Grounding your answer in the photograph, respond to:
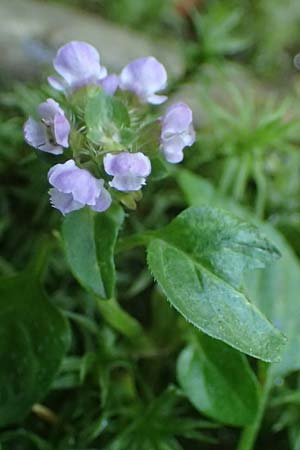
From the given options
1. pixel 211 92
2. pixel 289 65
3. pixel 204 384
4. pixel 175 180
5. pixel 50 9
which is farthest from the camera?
pixel 289 65

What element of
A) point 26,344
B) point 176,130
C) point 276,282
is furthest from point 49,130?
point 276,282

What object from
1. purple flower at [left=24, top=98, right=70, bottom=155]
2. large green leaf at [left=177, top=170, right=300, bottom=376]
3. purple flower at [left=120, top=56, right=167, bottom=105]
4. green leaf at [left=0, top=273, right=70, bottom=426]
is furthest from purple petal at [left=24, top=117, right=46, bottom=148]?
large green leaf at [left=177, top=170, right=300, bottom=376]

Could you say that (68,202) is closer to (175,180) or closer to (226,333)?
(226,333)

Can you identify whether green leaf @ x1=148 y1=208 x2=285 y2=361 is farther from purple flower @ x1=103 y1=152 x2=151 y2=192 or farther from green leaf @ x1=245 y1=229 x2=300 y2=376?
green leaf @ x1=245 y1=229 x2=300 y2=376

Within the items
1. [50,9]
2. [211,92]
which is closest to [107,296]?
[211,92]

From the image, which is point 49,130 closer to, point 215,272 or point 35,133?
point 35,133

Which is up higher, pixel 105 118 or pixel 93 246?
pixel 105 118

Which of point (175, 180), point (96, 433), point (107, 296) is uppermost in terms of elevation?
point (107, 296)
